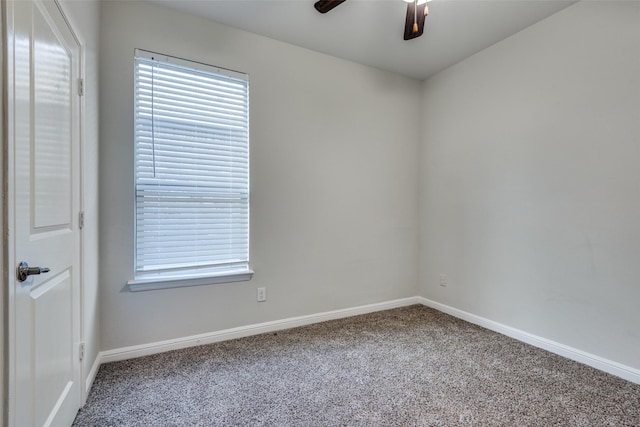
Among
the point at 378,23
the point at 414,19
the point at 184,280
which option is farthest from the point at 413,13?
the point at 184,280

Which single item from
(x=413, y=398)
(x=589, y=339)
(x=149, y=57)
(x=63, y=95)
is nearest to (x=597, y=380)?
(x=589, y=339)

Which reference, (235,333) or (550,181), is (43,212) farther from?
(550,181)

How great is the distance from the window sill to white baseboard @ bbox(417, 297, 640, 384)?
2157 millimetres

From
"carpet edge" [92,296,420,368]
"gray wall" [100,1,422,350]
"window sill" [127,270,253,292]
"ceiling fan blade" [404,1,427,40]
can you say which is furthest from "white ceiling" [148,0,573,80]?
"carpet edge" [92,296,420,368]

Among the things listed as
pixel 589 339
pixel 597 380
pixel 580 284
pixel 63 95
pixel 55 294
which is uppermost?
pixel 63 95

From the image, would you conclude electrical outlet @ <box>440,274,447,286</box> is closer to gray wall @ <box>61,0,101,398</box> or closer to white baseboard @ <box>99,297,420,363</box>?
white baseboard @ <box>99,297,420,363</box>

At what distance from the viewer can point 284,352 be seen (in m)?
2.29

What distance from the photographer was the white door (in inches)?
38.0

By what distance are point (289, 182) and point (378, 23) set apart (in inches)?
59.2

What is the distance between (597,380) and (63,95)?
3455 millimetres

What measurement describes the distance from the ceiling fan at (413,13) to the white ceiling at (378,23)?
0.53 meters

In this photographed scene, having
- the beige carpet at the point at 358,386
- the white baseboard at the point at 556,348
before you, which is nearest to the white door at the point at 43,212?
the beige carpet at the point at 358,386

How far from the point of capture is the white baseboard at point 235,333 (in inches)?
84.0

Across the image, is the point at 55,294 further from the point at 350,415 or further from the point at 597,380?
the point at 597,380
